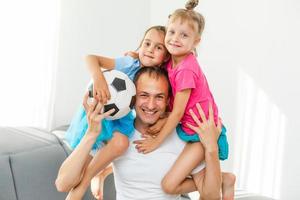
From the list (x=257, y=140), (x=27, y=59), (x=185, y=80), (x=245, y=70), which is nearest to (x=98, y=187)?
(x=185, y=80)

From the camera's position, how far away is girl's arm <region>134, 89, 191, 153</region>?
1.47m

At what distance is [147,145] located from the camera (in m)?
1.50

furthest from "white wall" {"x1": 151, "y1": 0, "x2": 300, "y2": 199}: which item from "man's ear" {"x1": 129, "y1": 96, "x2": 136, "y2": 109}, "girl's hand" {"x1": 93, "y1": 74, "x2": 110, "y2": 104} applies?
"girl's hand" {"x1": 93, "y1": 74, "x2": 110, "y2": 104}

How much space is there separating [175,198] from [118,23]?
191 centimetres

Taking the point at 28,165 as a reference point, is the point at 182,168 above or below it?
above

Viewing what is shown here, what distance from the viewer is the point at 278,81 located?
8.30 feet

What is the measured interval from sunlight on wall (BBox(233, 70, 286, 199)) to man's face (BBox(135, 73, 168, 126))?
1.27 metres

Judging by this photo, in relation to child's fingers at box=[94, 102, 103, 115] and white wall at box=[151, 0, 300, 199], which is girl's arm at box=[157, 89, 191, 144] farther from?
white wall at box=[151, 0, 300, 199]

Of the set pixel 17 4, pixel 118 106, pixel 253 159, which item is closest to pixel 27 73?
pixel 17 4

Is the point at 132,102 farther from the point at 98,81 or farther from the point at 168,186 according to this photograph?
the point at 168,186

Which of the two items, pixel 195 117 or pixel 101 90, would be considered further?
pixel 195 117

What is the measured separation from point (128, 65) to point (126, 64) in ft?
0.06

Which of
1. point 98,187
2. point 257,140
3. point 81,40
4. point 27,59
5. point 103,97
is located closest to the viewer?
point 103,97

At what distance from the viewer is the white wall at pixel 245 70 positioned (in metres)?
2.48
